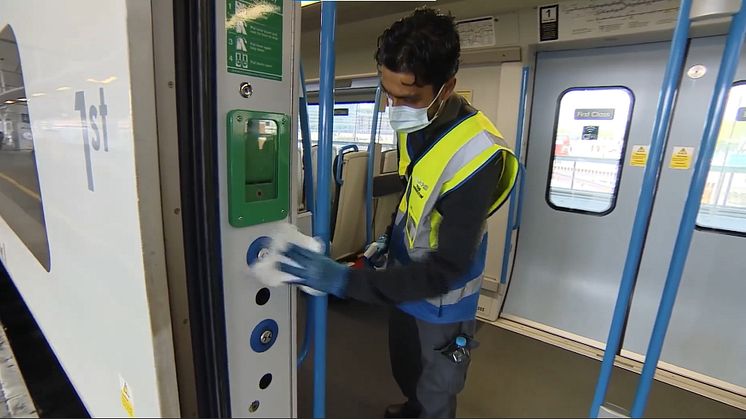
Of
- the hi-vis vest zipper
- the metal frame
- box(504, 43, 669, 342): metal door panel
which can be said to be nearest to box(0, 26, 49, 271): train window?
the metal frame

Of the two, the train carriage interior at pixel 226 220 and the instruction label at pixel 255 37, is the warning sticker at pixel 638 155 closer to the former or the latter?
the train carriage interior at pixel 226 220

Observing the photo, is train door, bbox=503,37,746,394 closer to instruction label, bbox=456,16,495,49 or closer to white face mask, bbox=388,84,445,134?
instruction label, bbox=456,16,495,49

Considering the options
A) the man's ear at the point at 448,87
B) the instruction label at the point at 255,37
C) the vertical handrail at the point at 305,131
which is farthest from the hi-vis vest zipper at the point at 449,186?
the instruction label at the point at 255,37

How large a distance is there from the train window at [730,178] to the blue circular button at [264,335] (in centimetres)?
274

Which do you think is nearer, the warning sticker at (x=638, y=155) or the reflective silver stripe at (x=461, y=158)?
the reflective silver stripe at (x=461, y=158)

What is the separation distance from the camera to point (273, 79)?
905 mm

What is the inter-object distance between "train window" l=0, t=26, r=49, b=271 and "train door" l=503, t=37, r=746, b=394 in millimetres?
2939

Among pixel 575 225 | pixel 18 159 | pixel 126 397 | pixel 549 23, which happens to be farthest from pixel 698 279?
pixel 18 159

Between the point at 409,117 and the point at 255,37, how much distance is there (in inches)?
19.3

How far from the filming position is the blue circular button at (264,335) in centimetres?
97

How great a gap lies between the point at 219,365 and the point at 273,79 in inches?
30.6

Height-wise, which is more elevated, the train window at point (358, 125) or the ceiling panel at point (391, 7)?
the ceiling panel at point (391, 7)

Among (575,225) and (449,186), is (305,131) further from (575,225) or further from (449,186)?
(575,225)

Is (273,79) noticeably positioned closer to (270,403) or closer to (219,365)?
(219,365)
